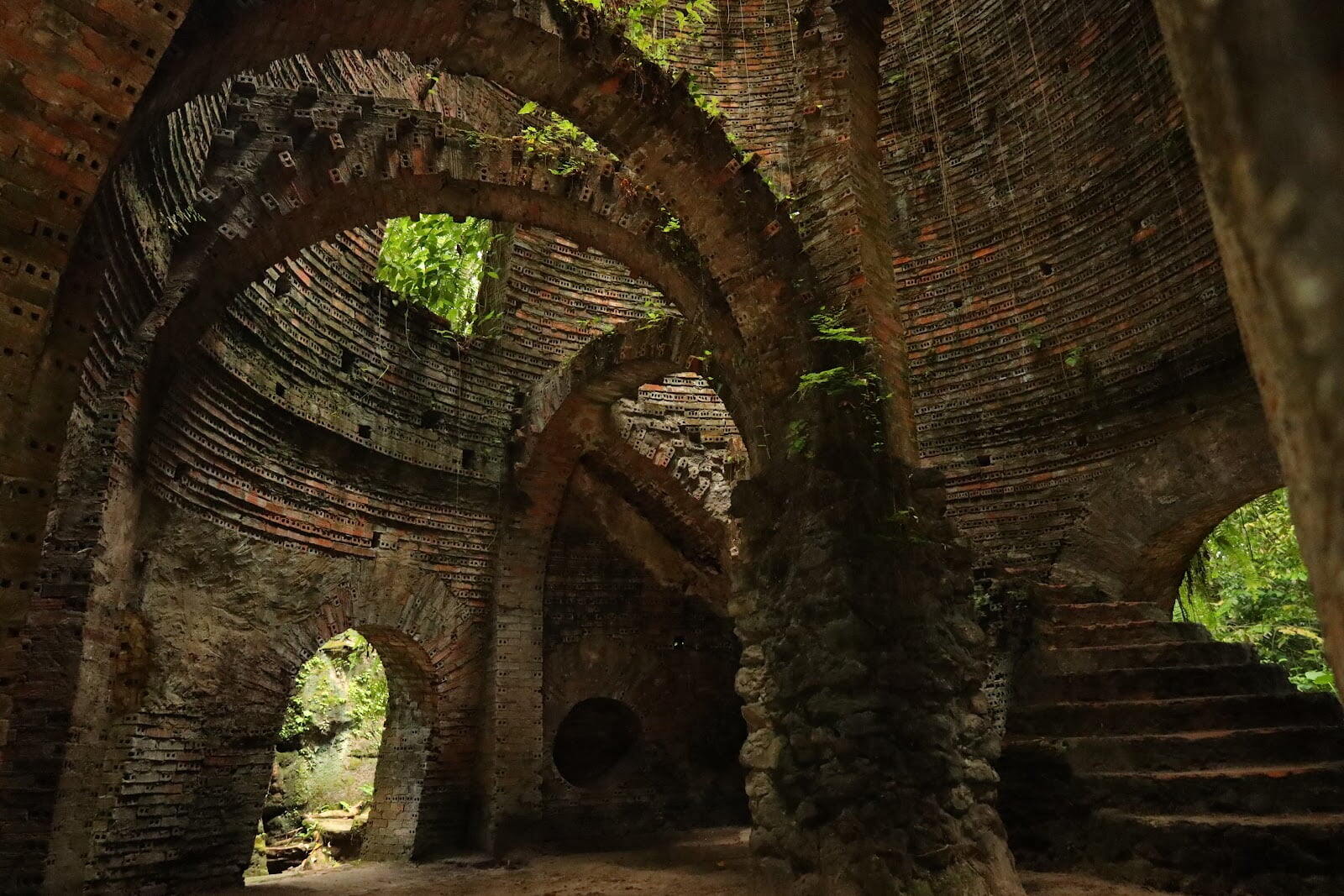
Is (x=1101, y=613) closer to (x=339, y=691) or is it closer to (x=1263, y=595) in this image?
(x=1263, y=595)

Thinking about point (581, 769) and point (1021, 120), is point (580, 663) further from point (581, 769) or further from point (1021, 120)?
point (1021, 120)

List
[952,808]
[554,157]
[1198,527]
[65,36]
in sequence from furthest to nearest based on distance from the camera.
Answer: [1198,527], [554,157], [952,808], [65,36]

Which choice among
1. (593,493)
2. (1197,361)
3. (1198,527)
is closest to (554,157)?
(593,493)

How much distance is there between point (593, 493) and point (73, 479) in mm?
5172

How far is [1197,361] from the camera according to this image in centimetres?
696

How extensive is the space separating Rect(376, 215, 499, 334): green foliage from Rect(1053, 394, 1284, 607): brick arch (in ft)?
22.7

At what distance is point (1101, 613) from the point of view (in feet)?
20.7

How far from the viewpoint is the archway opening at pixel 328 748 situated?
1075 centimetres

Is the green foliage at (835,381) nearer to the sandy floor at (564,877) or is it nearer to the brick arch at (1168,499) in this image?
the sandy floor at (564,877)

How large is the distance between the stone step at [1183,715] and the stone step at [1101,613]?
3.03ft

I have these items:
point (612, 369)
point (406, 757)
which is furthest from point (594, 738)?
point (612, 369)

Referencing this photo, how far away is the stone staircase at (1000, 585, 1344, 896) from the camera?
4.16m

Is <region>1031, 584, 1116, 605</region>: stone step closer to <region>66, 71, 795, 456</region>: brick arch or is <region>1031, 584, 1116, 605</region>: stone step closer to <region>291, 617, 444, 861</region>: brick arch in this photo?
<region>66, 71, 795, 456</region>: brick arch

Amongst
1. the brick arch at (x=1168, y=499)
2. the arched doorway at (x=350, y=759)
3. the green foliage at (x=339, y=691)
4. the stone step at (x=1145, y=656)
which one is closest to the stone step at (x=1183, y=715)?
the stone step at (x=1145, y=656)
